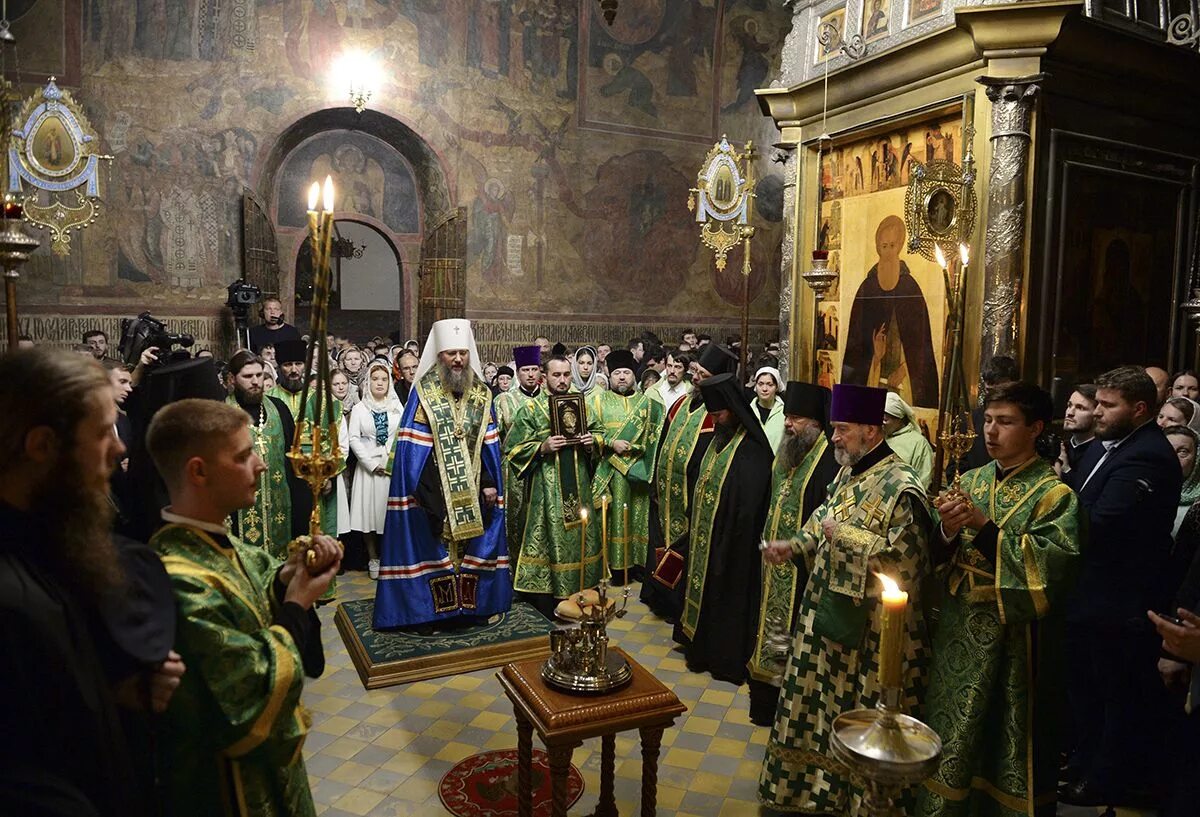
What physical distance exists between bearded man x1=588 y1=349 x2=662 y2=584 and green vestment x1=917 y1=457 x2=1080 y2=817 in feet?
12.3

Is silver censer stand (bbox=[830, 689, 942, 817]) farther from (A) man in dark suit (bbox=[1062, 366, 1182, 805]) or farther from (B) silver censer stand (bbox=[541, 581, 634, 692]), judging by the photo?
(A) man in dark suit (bbox=[1062, 366, 1182, 805])

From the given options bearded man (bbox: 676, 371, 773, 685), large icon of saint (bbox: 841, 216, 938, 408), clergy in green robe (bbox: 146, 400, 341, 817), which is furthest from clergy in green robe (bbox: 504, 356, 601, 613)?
clergy in green robe (bbox: 146, 400, 341, 817)

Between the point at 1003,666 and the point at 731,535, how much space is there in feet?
7.37

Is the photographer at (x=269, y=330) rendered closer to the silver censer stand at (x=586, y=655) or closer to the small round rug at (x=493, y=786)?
the small round rug at (x=493, y=786)

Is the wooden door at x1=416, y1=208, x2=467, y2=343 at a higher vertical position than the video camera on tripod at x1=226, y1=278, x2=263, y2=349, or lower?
higher

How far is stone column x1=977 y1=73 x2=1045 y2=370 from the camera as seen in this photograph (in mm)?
5758

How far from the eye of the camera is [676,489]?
618 cm

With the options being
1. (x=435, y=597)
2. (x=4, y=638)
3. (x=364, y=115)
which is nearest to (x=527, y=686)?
(x=4, y=638)

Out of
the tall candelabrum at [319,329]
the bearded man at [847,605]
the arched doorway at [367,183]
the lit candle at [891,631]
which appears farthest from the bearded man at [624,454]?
the arched doorway at [367,183]

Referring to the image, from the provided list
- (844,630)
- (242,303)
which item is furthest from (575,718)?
(242,303)

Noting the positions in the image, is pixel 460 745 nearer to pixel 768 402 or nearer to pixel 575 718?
pixel 575 718

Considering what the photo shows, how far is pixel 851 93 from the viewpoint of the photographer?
721cm

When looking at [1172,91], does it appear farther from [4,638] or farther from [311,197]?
[4,638]

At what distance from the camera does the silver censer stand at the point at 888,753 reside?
1.67 m
